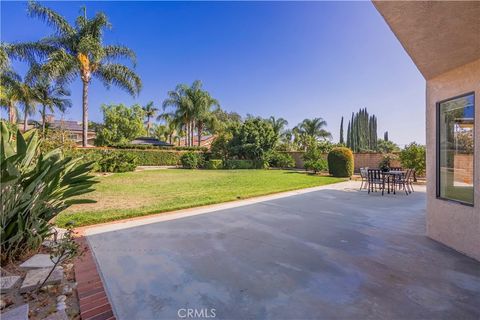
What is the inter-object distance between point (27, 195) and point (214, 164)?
21.1 m

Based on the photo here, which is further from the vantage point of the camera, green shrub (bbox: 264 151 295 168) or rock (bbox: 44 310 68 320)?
green shrub (bbox: 264 151 295 168)

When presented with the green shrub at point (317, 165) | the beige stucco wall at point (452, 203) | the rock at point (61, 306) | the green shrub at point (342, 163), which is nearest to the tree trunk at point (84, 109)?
the green shrub at point (317, 165)

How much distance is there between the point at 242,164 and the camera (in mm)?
24344

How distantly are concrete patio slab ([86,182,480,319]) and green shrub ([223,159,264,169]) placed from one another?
18756 millimetres

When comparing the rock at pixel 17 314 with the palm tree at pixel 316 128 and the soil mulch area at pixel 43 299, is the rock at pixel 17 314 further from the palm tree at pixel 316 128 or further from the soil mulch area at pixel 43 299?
the palm tree at pixel 316 128

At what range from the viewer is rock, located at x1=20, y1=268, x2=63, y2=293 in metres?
2.50

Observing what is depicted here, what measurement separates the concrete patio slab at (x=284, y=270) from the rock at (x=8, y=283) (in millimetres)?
839

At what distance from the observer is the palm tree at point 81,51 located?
58.4 ft

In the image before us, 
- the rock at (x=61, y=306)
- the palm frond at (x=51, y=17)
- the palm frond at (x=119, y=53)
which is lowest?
the rock at (x=61, y=306)

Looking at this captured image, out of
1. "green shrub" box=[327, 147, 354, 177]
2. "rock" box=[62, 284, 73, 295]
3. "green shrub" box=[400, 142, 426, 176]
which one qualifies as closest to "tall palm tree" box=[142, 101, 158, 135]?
"green shrub" box=[327, 147, 354, 177]

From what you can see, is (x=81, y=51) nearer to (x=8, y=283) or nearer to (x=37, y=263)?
(x=37, y=263)

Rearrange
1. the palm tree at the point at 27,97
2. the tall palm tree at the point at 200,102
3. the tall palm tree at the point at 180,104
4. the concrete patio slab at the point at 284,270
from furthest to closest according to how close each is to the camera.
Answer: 1. the tall palm tree at the point at 200,102
2. the tall palm tree at the point at 180,104
3. the palm tree at the point at 27,97
4. the concrete patio slab at the point at 284,270

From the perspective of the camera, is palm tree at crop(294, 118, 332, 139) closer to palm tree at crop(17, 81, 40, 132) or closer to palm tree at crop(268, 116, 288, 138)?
palm tree at crop(268, 116, 288, 138)

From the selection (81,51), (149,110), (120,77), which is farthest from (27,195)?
(149,110)
